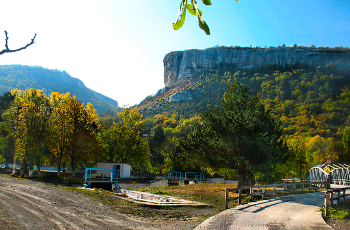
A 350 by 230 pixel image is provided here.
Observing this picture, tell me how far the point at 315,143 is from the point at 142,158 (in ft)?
117

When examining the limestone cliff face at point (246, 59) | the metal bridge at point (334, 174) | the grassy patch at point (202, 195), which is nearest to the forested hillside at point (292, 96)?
the limestone cliff face at point (246, 59)

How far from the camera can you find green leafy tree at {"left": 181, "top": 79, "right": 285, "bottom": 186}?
18250 mm

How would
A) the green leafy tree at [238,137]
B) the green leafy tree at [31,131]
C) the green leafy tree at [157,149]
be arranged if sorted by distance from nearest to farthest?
the green leafy tree at [238,137] → the green leafy tree at [31,131] → the green leafy tree at [157,149]

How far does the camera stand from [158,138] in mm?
50094

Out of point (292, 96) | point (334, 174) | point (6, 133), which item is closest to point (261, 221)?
point (334, 174)

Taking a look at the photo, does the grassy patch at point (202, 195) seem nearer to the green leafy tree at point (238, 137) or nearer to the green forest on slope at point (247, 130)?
the green leafy tree at point (238, 137)

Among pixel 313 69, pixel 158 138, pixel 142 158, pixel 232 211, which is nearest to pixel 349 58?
pixel 313 69

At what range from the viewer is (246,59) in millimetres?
177375

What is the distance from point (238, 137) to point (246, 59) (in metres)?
171

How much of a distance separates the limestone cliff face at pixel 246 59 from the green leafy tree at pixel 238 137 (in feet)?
537

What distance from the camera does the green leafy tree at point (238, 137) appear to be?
18250mm

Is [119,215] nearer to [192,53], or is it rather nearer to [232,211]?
[232,211]

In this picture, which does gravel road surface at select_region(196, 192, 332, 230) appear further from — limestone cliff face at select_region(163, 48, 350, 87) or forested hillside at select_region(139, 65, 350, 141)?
limestone cliff face at select_region(163, 48, 350, 87)

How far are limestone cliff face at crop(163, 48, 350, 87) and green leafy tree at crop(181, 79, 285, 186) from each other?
537ft
